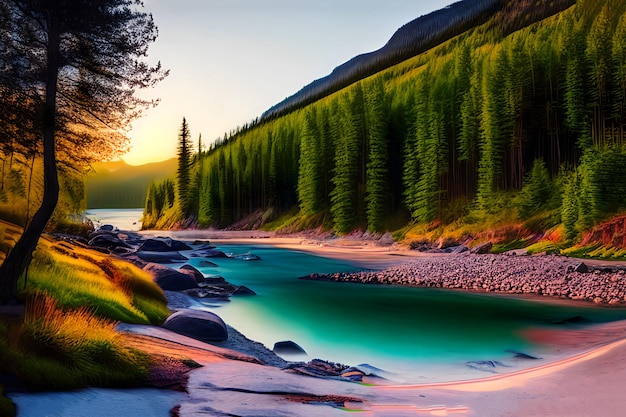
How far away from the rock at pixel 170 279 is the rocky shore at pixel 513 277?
963 cm

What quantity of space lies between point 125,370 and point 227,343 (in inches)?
255

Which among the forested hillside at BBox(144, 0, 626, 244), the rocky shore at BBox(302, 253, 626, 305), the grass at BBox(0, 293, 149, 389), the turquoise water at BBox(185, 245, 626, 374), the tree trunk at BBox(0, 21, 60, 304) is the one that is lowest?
the turquoise water at BBox(185, 245, 626, 374)

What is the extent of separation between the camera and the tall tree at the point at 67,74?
11.4 meters

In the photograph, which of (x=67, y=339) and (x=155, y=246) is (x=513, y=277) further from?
(x=155, y=246)

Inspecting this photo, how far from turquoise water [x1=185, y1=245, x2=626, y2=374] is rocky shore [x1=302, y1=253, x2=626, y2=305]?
1752mm

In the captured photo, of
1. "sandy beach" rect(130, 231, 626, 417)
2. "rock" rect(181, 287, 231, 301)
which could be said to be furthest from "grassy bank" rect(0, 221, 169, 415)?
"rock" rect(181, 287, 231, 301)

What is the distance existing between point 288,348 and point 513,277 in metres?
16.7

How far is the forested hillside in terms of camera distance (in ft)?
149

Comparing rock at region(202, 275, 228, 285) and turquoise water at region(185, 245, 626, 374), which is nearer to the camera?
turquoise water at region(185, 245, 626, 374)

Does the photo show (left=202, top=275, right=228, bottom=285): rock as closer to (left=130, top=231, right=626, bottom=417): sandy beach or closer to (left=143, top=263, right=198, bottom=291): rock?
(left=143, top=263, right=198, bottom=291): rock

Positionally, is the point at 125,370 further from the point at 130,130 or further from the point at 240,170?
the point at 240,170

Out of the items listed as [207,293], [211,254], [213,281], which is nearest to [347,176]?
[211,254]

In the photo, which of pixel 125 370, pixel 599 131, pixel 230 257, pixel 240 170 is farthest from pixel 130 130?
pixel 240 170

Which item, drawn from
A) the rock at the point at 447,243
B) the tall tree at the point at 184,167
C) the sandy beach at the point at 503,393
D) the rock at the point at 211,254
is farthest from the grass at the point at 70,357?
the tall tree at the point at 184,167
